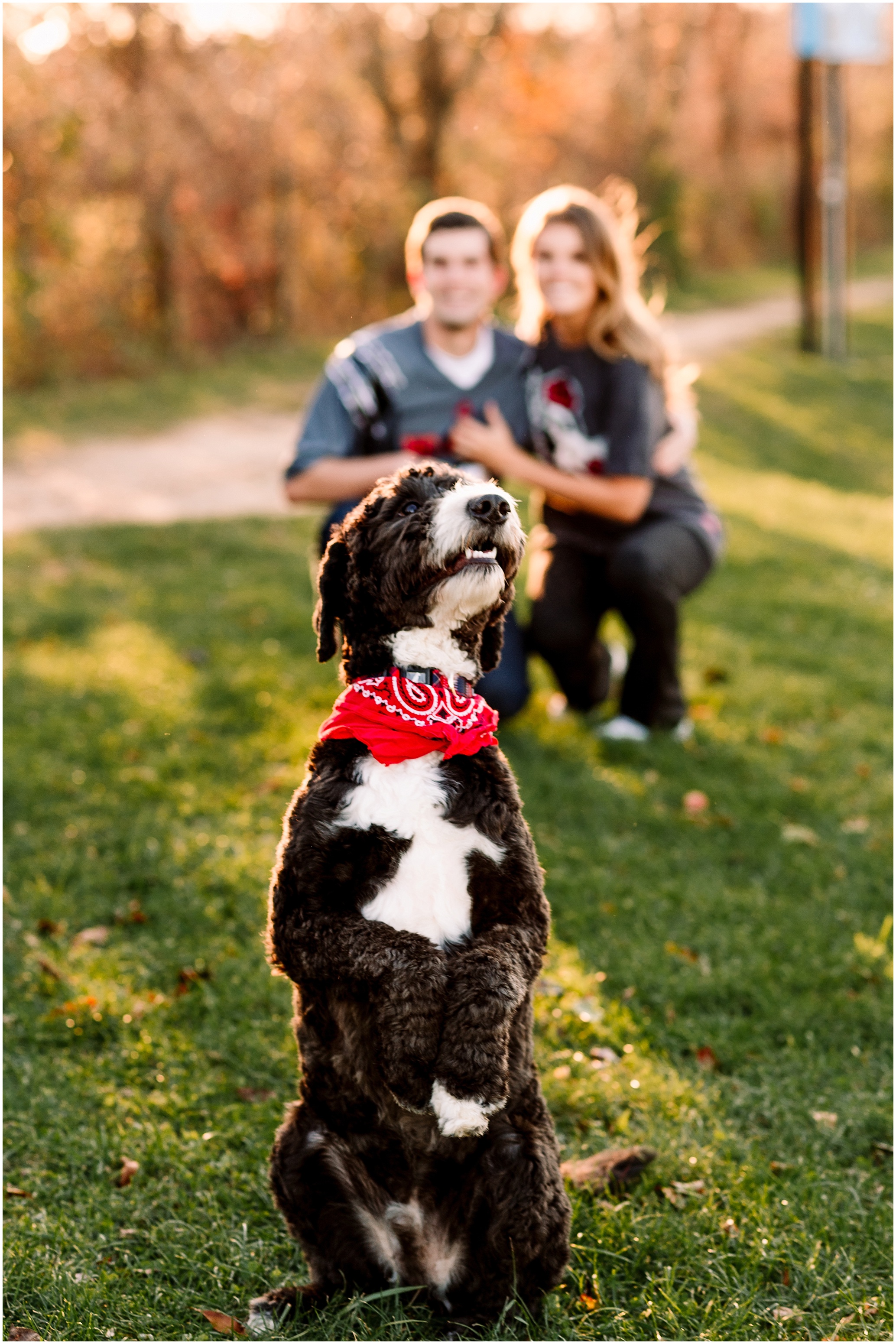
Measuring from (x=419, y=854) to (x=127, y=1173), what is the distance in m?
1.41

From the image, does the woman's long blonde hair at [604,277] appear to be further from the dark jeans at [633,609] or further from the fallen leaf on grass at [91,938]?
the fallen leaf on grass at [91,938]

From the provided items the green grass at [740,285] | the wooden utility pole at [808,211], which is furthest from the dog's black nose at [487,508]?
the green grass at [740,285]

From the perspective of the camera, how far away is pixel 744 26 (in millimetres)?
32750

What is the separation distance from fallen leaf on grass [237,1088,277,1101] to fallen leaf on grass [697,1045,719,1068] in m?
1.20

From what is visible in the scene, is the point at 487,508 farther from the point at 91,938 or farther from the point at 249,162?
the point at 249,162

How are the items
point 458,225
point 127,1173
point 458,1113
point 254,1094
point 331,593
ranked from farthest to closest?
point 458,225, point 254,1094, point 127,1173, point 331,593, point 458,1113

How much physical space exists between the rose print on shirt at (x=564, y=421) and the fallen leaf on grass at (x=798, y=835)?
1.70 meters

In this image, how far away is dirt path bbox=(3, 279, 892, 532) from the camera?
400 inches

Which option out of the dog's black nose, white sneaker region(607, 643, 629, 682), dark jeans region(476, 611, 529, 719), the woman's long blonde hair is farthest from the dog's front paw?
white sneaker region(607, 643, 629, 682)

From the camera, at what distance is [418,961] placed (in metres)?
2.25

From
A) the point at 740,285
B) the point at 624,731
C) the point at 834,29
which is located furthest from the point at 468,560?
the point at 740,285

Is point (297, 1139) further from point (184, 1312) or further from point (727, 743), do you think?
point (727, 743)

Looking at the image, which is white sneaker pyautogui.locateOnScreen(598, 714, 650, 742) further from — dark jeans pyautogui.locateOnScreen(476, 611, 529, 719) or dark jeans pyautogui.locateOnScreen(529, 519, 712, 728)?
dark jeans pyautogui.locateOnScreen(476, 611, 529, 719)

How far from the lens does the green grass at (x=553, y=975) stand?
2795mm
